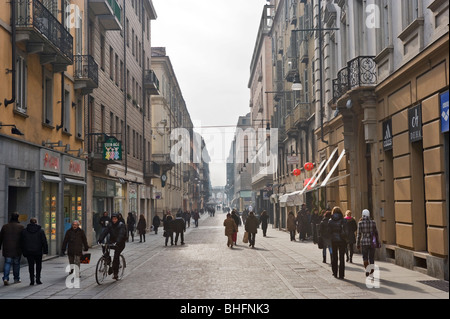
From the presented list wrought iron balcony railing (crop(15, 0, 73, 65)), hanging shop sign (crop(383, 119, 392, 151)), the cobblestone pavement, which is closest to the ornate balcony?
wrought iron balcony railing (crop(15, 0, 73, 65))

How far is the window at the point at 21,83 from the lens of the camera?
18.8 m

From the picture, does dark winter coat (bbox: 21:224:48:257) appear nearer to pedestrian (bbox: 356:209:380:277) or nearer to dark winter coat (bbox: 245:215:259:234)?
pedestrian (bbox: 356:209:380:277)

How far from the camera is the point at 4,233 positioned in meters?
14.7

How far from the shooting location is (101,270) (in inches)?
582

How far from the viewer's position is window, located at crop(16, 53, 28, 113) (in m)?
18.8

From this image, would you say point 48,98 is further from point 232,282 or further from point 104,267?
point 232,282

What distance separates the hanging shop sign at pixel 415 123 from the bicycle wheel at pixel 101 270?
8400 mm

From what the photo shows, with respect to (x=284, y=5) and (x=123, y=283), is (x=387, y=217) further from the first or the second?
(x=284, y=5)

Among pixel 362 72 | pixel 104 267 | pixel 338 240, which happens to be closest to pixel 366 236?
pixel 338 240

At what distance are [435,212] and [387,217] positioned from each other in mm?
4825

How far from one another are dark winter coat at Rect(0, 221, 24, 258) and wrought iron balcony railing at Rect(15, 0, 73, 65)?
6.37 meters

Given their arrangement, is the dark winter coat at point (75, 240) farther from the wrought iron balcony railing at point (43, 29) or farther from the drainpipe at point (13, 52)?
the wrought iron balcony railing at point (43, 29)
